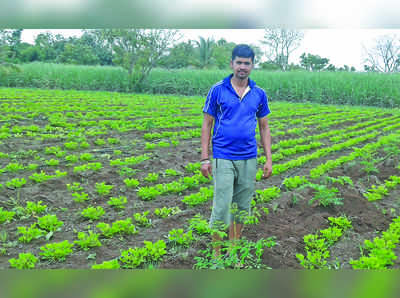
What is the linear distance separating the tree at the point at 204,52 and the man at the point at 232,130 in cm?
2040

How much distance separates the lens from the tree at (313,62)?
2796 cm

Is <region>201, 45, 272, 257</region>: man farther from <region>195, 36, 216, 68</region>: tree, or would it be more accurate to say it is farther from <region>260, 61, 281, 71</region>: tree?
<region>195, 36, 216, 68</region>: tree

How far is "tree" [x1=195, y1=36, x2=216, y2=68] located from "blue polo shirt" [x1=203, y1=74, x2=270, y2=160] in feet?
66.9

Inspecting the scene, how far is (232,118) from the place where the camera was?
2.91m

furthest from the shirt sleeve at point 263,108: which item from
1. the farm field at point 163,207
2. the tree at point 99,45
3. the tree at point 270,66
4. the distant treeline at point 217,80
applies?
the tree at point 99,45

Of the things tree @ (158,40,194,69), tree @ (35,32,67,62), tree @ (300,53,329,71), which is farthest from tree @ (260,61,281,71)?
tree @ (35,32,67,62)


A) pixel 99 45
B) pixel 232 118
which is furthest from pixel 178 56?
pixel 232 118

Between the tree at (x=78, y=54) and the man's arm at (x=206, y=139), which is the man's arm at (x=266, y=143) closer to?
the man's arm at (x=206, y=139)

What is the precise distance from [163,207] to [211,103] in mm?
1994

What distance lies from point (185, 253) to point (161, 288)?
2.07 meters

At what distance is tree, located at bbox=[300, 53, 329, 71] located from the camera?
27962 mm

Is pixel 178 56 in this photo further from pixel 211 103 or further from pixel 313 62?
pixel 211 103
